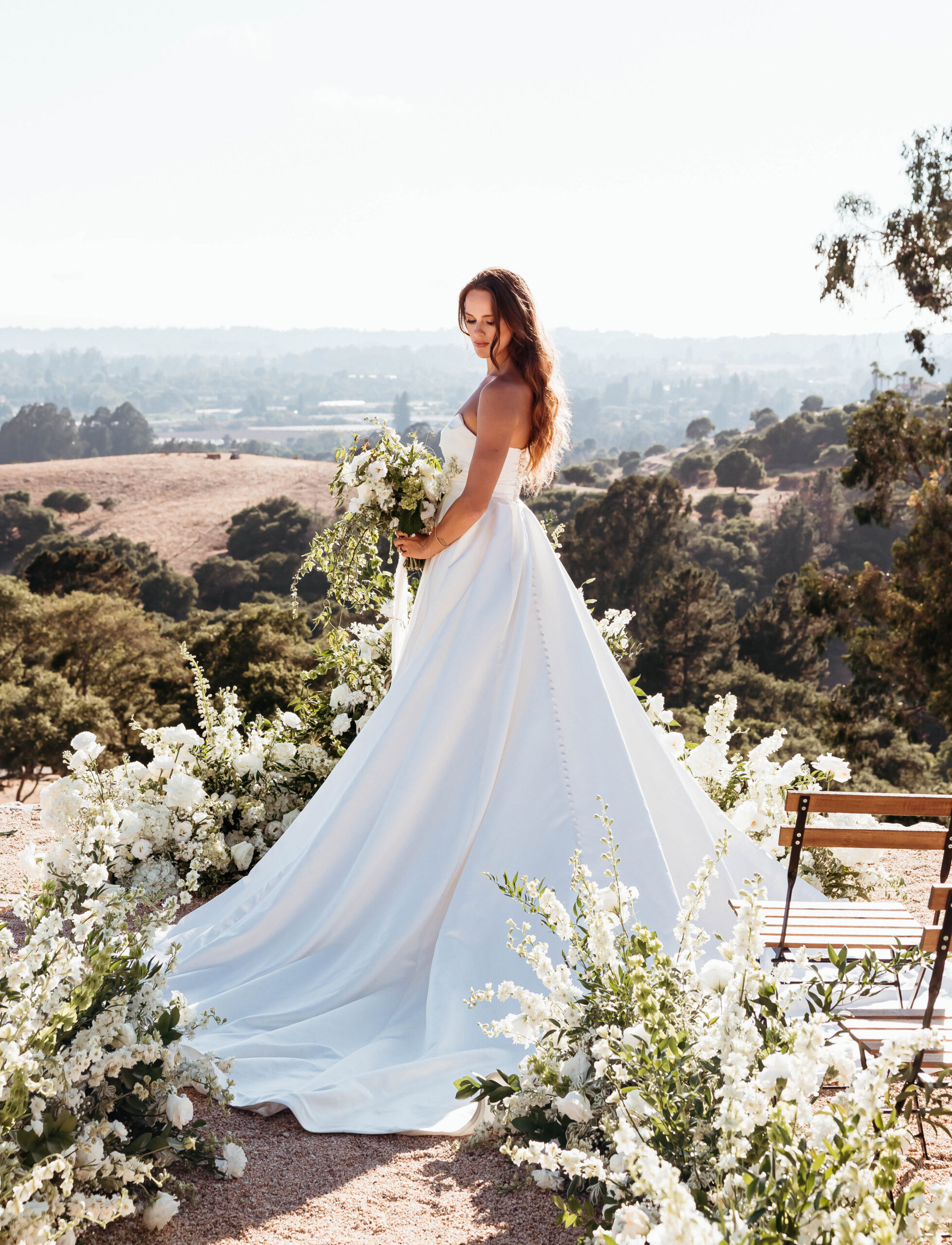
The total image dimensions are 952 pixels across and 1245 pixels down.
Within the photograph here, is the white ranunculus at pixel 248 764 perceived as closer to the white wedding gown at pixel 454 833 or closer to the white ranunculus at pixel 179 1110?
the white wedding gown at pixel 454 833

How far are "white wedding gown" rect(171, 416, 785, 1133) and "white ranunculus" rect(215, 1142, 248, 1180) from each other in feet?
1.81

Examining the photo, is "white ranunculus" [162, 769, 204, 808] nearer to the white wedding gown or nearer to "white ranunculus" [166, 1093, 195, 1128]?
the white wedding gown

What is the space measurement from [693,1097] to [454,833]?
1.81 m

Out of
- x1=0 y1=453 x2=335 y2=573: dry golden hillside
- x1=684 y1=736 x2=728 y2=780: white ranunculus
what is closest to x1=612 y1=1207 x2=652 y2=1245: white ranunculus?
x1=684 y1=736 x2=728 y2=780: white ranunculus

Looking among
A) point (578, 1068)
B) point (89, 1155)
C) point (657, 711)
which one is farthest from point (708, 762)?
point (89, 1155)

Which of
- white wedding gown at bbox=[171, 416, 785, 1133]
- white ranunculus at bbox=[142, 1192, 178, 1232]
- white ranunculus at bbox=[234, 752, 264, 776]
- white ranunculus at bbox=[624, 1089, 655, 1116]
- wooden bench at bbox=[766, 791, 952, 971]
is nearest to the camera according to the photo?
white ranunculus at bbox=[624, 1089, 655, 1116]

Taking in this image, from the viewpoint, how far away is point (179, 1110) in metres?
2.23

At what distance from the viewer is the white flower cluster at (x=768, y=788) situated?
4.64 meters

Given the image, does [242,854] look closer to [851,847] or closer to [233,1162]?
[233,1162]

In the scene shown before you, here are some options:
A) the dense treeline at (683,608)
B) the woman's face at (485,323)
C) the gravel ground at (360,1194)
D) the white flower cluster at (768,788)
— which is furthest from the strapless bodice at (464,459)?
the dense treeline at (683,608)

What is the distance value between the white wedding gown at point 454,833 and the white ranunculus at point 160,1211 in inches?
32.8

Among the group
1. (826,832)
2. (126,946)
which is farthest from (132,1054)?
(826,832)

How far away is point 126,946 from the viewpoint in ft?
7.69

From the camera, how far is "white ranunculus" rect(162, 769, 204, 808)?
4.60 meters
